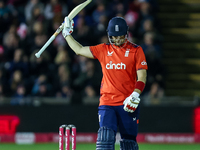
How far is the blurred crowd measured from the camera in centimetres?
1098

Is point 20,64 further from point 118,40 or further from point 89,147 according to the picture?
point 118,40

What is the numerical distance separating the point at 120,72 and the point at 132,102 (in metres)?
0.46

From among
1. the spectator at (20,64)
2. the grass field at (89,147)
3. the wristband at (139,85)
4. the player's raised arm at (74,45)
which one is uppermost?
the player's raised arm at (74,45)

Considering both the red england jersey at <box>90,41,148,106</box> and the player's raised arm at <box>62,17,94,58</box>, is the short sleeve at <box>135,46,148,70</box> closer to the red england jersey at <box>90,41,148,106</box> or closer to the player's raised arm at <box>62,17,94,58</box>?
the red england jersey at <box>90,41,148,106</box>

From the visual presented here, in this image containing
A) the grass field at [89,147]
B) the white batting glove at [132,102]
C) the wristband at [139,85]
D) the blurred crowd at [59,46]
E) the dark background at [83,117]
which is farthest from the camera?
the blurred crowd at [59,46]

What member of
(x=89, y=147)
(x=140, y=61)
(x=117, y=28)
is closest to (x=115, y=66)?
A: (x=140, y=61)

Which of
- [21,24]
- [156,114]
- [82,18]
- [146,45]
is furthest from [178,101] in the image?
[21,24]

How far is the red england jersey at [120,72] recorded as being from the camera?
6.17 meters

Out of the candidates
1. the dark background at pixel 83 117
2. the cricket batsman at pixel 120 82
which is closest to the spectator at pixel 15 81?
the dark background at pixel 83 117

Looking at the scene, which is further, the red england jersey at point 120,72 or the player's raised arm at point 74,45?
the player's raised arm at point 74,45

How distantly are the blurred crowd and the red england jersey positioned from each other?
13.9 ft

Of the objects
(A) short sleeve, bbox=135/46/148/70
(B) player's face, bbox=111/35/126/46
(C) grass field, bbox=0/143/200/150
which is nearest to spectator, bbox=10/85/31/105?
(C) grass field, bbox=0/143/200/150

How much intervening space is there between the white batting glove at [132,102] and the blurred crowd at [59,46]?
447 cm

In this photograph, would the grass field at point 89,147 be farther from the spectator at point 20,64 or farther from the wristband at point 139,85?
the wristband at point 139,85
